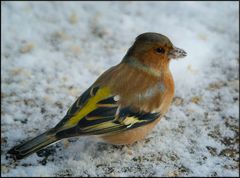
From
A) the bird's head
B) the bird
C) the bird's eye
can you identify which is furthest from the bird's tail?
the bird's eye

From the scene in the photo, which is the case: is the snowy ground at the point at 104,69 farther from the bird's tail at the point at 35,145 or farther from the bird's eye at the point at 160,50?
the bird's eye at the point at 160,50

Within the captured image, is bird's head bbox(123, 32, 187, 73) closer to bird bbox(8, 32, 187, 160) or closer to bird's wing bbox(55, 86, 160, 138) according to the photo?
bird bbox(8, 32, 187, 160)

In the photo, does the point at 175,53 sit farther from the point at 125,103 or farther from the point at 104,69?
the point at 104,69

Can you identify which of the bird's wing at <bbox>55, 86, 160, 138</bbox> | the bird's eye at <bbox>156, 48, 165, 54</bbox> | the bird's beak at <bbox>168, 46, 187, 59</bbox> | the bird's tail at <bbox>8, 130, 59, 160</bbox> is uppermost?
the bird's eye at <bbox>156, 48, 165, 54</bbox>

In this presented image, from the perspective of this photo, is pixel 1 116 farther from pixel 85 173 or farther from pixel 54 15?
pixel 54 15

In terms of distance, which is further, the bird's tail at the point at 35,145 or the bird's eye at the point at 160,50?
the bird's eye at the point at 160,50

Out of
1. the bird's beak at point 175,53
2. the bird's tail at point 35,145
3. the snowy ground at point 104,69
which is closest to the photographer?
the bird's tail at point 35,145

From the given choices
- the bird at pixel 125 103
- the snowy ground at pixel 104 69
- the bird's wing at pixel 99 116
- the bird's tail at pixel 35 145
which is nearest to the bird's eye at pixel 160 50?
the bird at pixel 125 103

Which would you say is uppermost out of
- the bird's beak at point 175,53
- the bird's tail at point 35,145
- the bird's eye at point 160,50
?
the bird's eye at point 160,50

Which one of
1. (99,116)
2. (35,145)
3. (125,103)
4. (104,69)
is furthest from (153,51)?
(35,145)
